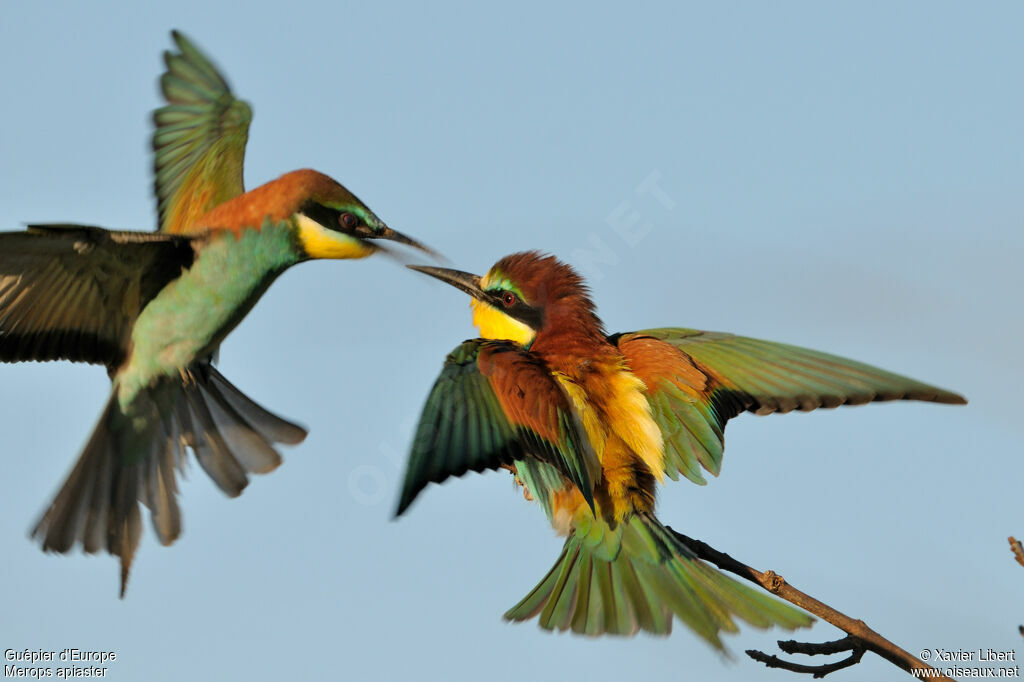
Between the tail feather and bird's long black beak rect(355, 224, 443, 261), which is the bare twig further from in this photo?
the tail feather

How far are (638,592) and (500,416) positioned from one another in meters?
0.63

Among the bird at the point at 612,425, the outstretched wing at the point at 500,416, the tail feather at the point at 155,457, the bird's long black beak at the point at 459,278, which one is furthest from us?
the bird's long black beak at the point at 459,278

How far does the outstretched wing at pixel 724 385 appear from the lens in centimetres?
299

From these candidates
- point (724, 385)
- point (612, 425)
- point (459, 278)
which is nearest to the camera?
point (612, 425)

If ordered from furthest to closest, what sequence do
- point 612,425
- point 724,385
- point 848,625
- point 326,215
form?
point 724,385, point 612,425, point 326,215, point 848,625

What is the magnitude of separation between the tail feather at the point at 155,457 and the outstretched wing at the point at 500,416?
877mm

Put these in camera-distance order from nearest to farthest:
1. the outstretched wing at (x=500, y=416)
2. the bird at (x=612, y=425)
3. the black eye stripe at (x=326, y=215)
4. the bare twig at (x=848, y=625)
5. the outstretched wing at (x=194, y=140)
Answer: the bare twig at (x=848, y=625) < the outstretched wing at (x=500, y=416) < the bird at (x=612, y=425) < the black eye stripe at (x=326, y=215) < the outstretched wing at (x=194, y=140)

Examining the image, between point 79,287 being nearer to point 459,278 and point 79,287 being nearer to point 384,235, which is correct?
point 384,235

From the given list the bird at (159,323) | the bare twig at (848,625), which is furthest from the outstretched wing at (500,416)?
the bare twig at (848,625)

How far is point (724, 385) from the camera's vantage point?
10.5 ft

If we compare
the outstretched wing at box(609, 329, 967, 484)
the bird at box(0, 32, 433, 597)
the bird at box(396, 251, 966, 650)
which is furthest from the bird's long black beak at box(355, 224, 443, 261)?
the outstretched wing at box(609, 329, 967, 484)

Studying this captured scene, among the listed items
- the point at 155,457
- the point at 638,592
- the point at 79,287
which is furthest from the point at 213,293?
the point at 638,592

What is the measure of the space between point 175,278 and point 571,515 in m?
1.27

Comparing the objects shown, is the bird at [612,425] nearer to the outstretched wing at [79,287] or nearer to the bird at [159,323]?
the bird at [159,323]
